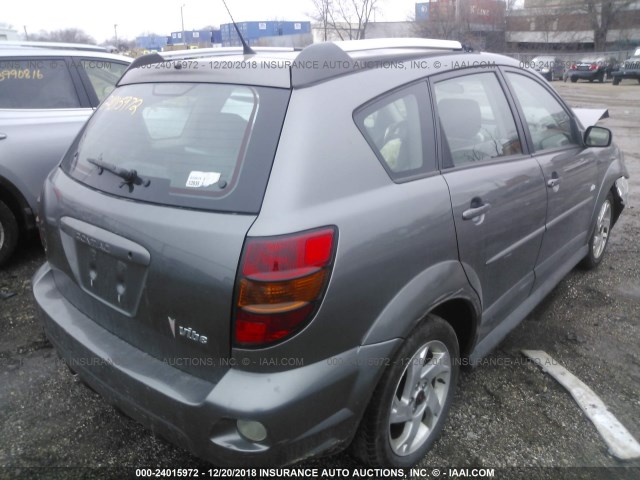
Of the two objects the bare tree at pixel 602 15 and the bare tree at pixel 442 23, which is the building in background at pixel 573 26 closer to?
the bare tree at pixel 602 15

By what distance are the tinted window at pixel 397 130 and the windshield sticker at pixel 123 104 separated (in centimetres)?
107

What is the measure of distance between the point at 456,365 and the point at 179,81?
1793 mm

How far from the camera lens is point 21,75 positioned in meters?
4.62

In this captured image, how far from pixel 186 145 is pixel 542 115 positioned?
230 cm

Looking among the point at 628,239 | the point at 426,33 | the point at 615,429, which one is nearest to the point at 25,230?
the point at 615,429

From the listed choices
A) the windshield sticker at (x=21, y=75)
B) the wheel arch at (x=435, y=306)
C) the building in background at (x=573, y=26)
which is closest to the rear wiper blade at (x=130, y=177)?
the wheel arch at (x=435, y=306)

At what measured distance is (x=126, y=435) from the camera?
2.53 metres

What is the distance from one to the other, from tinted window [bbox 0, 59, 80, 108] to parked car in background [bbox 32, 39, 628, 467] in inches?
97.7

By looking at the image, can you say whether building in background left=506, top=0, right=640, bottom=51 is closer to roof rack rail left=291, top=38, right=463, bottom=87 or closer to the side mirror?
the side mirror

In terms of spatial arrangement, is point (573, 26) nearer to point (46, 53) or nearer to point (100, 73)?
point (100, 73)

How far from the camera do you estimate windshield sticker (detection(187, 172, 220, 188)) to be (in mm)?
1872

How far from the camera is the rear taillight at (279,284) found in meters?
1.67

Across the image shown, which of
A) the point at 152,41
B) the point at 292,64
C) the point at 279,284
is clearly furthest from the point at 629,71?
the point at 152,41

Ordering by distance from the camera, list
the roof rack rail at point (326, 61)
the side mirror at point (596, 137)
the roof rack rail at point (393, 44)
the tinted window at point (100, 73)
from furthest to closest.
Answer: the tinted window at point (100, 73) < the side mirror at point (596, 137) < the roof rack rail at point (393, 44) < the roof rack rail at point (326, 61)
